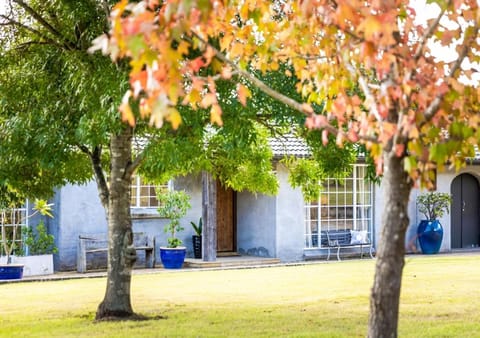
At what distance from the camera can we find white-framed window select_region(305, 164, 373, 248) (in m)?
22.8

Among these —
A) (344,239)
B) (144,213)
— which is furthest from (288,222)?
(144,213)

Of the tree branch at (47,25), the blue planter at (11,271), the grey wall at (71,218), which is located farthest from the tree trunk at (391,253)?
the grey wall at (71,218)

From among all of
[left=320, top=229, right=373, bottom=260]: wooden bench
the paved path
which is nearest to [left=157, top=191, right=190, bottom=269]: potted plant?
the paved path

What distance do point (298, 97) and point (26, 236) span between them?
10.8 m

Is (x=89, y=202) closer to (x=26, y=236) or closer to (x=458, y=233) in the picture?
(x=26, y=236)

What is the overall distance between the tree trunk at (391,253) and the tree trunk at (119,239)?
621cm

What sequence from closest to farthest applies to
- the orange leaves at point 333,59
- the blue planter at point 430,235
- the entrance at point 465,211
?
the orange leaves at point 333,59
the blue planter at point 430,235
the entrance at point 465,211

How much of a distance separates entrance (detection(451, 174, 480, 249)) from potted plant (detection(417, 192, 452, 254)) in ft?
7.18

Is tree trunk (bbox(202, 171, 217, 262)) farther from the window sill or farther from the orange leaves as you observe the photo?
the orange leaves

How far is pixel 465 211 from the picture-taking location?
26.1 m

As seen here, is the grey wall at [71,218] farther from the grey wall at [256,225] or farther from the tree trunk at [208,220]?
the grey wall at [256,225]

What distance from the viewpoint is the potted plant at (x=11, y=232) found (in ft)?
56.9

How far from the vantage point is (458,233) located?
26094 mm

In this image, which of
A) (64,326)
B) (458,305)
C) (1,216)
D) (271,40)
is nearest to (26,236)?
(1,216)
